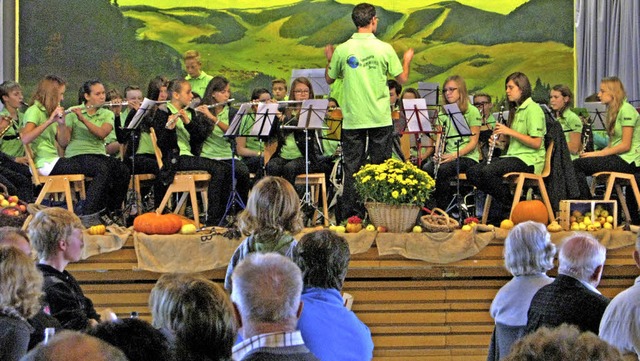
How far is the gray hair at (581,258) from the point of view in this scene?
378 cm

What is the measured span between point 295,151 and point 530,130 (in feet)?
6.43

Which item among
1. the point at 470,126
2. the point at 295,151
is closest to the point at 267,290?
the point at 295,151

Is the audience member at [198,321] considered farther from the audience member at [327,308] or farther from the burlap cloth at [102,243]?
the burlap cloth at [102,243]

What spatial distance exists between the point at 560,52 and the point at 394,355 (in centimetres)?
693

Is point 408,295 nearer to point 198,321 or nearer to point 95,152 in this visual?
point 95,152

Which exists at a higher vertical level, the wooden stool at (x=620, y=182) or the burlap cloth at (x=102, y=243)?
the wooden stool at (x=620, y=182)

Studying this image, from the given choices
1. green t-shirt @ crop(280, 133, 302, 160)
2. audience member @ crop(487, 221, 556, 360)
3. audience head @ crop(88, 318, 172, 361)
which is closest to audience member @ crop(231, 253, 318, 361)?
audience head @ crop(88, 318, 172, 361)

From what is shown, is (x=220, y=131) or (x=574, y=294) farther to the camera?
(x=220, y=131)

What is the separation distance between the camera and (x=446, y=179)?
8.56 m

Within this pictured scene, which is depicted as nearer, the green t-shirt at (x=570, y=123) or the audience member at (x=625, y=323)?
the audience member at (x=625, y=323)

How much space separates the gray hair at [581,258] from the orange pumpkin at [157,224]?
3709mm

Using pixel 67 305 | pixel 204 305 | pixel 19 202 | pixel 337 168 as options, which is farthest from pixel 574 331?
pixel 337 168

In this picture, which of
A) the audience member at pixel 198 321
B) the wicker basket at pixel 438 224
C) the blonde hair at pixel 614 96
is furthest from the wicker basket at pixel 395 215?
the audience member at pixel 198 321

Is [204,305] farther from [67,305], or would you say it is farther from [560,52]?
[560,52]
